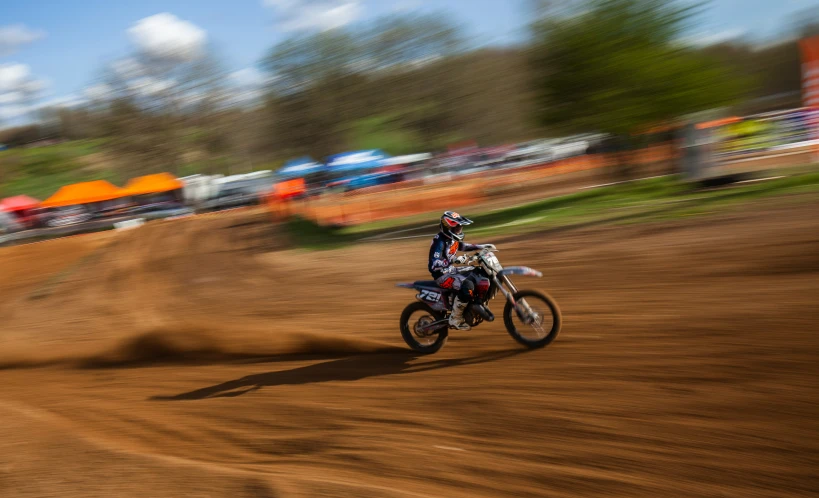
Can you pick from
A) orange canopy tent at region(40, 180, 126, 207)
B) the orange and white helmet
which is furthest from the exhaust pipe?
orange canopy tent at region(40, 180, 126, 207)

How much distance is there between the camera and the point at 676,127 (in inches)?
864

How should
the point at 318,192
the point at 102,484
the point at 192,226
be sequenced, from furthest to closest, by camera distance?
the point at 318,192 → the point at 192,226 → the point at 102,484

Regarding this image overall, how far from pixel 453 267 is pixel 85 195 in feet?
119

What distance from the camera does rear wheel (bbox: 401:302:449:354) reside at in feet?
24.0

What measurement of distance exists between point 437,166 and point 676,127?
19244 millimetres

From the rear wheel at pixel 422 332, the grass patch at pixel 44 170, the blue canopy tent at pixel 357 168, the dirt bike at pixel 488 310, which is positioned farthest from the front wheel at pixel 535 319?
the grass patch at pixel 44 170

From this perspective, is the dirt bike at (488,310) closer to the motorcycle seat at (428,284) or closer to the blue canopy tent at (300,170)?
the motorcycle seat at (428,284)

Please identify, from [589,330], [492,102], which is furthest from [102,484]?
[492,102]

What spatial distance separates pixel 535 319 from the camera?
263 inches

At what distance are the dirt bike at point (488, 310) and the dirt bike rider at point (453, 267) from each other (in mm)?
63

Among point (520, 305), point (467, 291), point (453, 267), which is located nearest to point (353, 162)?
point (453, 267)

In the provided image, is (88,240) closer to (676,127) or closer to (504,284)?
(676,127)

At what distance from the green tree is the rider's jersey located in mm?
15604

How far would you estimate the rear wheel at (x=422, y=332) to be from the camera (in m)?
7.32
